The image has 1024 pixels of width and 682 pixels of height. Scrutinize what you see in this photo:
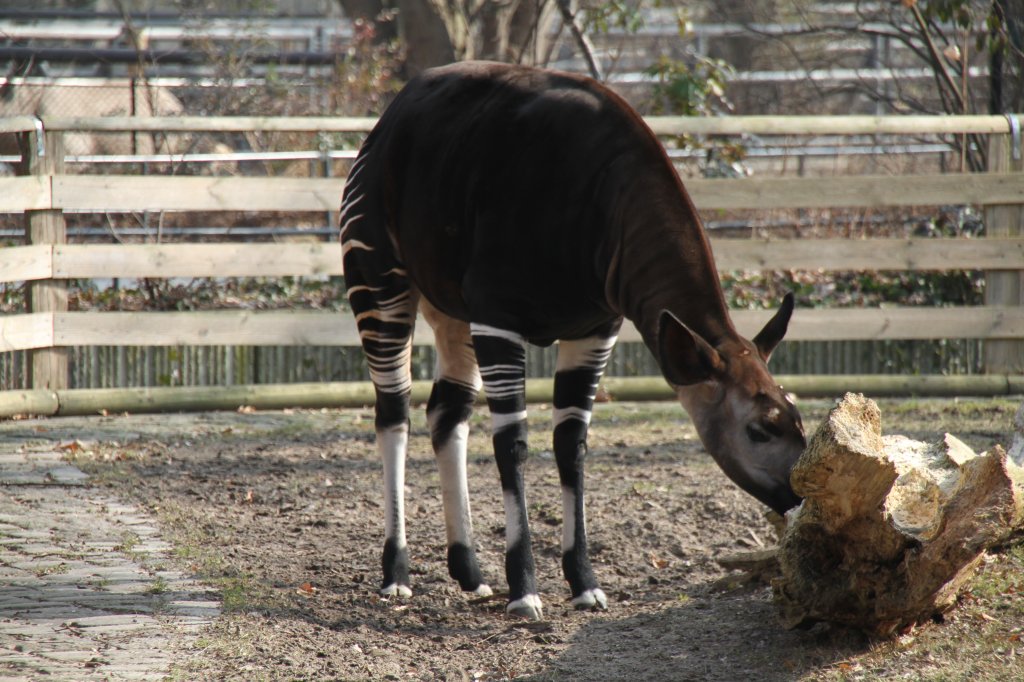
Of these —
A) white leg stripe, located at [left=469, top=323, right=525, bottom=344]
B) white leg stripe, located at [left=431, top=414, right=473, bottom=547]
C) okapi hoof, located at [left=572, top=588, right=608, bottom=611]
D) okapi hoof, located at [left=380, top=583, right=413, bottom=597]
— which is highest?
white leg stripe, located at [left=469, top=323, right=525, bottom=344]

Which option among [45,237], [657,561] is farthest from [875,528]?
[45,237]

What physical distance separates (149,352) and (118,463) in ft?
6.06

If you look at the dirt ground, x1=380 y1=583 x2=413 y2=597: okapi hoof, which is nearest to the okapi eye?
the dirt ground

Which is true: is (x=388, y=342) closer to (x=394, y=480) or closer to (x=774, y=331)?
(x=394, y=480)

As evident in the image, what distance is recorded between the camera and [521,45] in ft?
40.0

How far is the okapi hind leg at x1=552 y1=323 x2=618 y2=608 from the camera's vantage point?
403 cm

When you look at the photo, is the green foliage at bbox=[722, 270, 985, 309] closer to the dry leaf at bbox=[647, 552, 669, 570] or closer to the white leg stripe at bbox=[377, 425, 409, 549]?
the dry leaf at bbox=[647, 552, 669, 570]

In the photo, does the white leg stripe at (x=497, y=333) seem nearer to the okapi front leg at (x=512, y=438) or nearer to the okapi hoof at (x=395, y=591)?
the okapi front leg at (x=512, y=438)

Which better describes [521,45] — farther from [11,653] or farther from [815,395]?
[11,653]

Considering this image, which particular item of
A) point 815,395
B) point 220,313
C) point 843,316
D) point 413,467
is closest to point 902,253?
point 843,316

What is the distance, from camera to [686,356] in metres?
3.43

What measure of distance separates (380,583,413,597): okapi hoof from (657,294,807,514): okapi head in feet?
4.12

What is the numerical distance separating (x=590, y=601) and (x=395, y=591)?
2.21ft

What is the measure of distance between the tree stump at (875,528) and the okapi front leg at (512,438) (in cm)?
88
